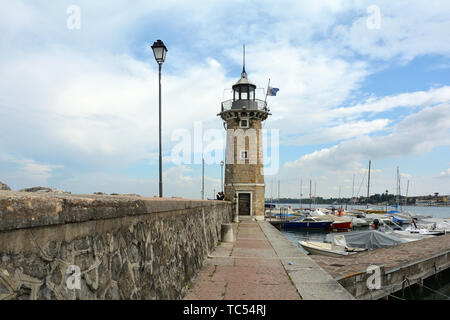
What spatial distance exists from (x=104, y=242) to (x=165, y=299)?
2.08 metres

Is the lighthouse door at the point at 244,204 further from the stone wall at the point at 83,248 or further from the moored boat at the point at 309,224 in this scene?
the stone wall at the point at 83,248

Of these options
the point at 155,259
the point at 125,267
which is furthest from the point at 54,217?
the point at 155,259

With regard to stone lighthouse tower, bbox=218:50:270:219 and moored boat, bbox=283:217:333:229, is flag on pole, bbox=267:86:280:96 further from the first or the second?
moored boat, bbox=283:217:333:229

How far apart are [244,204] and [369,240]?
35.6ft

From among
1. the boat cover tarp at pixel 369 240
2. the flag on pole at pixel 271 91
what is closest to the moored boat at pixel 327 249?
the boat cover tarp at pixel 369 240

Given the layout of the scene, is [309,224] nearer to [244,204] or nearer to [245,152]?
[244,204]

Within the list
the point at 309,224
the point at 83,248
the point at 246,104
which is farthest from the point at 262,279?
the point at 309,224

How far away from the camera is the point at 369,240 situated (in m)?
20.5

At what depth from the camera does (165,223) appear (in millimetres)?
4934

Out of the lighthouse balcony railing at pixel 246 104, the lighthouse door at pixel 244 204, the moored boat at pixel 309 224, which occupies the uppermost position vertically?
the lighthouse balcony railing at pixel 246 104

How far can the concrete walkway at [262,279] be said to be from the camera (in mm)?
5816

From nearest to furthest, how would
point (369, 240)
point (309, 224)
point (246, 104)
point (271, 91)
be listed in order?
point (369, 240) → point (246, 104) → point (271, 91) → point (309, 224)
